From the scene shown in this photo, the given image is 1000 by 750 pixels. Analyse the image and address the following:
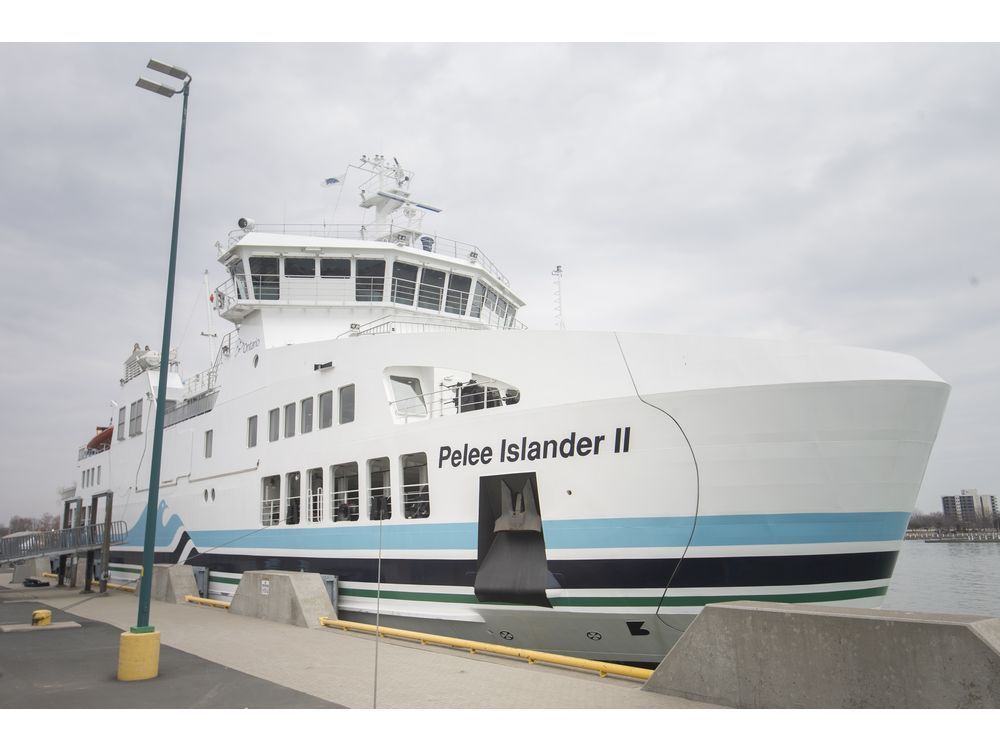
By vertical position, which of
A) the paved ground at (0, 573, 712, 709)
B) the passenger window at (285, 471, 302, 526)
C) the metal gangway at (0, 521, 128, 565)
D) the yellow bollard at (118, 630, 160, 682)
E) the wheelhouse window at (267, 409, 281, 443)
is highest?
the wheelhouse window at (267, 409, 281, 443)

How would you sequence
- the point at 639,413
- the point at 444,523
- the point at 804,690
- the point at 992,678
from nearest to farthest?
the point at 992,678 < the point at 804,690 < the point at 639,413 < the point at 444,523

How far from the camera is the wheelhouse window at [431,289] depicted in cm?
1638

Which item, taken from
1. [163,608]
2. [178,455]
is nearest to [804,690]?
[163,608]

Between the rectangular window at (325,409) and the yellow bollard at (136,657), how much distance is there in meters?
5.46

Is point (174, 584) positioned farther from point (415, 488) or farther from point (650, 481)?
point (650, 481)

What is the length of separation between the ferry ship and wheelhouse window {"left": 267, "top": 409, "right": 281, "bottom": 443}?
52 mm

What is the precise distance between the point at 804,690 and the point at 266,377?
478 inches

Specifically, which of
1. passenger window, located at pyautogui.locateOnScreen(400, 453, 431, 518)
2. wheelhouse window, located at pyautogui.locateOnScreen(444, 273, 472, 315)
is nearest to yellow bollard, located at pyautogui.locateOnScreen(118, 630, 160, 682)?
passenger window, located at pyautogui.locateOnScreen(400, 453, 431, 518)

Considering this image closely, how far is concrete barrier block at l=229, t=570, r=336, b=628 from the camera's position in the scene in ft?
38.3

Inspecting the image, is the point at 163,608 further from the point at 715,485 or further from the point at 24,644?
the point at 715,485

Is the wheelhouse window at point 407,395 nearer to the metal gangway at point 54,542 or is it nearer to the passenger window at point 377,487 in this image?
the passenger window at point 377,487

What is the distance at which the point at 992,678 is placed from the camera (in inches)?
188

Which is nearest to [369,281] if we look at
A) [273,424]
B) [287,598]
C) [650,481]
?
[273,424]

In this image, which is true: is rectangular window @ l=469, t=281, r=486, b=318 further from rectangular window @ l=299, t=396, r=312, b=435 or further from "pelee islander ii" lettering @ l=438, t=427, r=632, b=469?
"pelee islander ii" lettering @ l=438, t=427, r=632, b=469
